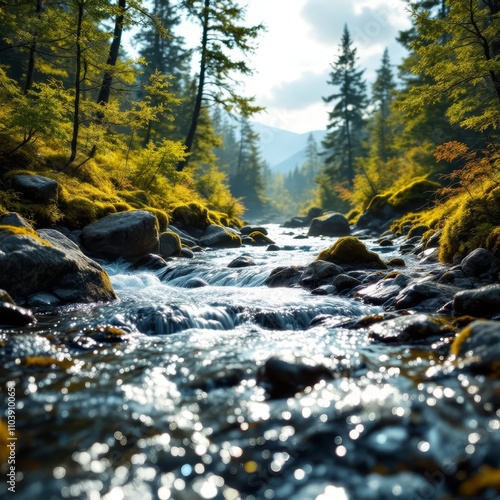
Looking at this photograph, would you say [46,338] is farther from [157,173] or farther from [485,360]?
[157,173]

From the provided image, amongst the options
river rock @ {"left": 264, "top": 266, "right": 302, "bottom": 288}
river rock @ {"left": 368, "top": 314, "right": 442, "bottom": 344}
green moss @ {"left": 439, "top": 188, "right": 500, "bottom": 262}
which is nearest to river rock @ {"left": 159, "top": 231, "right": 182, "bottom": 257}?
river rock @ {"left": 264, "top": 266, "right": 302, "bottom": 288}

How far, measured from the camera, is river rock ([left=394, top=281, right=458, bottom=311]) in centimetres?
632

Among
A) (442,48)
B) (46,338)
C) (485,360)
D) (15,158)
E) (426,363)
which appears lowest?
(46,338)

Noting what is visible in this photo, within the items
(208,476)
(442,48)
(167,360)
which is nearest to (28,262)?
(167,360)

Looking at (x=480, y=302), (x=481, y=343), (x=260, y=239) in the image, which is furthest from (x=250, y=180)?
(x=481, y=343)

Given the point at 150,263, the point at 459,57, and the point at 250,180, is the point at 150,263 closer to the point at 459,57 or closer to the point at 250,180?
the point at 459,57

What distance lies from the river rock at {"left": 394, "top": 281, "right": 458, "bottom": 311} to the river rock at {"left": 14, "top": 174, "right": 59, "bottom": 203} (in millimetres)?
9132

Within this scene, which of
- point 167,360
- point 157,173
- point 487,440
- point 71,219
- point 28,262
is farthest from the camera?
point 157,173

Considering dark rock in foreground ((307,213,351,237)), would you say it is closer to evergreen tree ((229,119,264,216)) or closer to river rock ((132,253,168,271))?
river rock ((132,253,168,271))

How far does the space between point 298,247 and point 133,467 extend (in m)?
15.1

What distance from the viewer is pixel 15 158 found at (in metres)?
11.1

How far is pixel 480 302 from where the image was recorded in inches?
211

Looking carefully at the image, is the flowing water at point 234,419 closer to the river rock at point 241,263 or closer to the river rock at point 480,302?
the river rock at point 480,302

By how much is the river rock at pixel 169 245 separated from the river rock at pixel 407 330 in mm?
9438
